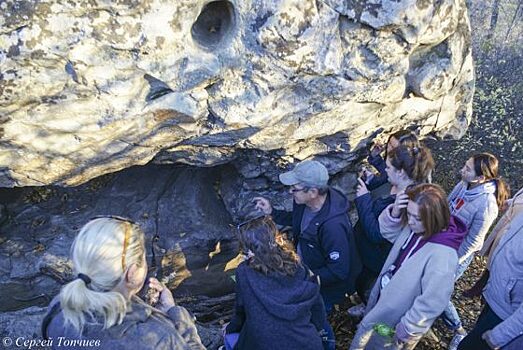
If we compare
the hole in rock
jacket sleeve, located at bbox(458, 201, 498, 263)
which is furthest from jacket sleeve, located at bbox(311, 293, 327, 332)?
the hole in rock

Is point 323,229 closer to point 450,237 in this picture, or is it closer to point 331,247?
point 331,247

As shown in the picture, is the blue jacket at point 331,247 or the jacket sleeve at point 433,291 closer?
the jacket sleeve at point 433,291

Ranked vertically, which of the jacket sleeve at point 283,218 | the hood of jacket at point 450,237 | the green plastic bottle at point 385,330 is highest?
the hood of jacket at point 450,237

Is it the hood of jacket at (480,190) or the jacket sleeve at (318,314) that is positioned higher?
the hood of jacket at (480,190)

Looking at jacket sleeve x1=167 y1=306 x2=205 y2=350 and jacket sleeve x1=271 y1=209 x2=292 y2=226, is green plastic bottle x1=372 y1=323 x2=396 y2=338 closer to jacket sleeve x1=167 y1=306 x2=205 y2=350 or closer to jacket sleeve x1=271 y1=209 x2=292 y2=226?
jacket sleeve x1=271 y1=209 x2=292 y2=226

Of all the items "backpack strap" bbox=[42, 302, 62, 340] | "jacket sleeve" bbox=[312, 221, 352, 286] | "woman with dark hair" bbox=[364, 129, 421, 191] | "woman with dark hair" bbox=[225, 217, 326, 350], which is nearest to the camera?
"backpack strap" bbox=[42, 302, 62, 340]

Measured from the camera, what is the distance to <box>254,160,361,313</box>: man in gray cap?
11.3ft

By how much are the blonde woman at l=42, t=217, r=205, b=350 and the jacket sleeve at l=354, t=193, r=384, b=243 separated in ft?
6.45

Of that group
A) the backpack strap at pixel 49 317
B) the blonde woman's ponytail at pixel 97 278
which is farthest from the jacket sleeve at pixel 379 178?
the backpack strap at pixel 49 317

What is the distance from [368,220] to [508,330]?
3.90 ft

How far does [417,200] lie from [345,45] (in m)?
1.48

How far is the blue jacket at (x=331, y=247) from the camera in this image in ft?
11.3

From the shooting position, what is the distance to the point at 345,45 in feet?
12.4

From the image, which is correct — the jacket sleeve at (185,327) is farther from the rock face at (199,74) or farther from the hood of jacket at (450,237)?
the rock face at (199,74)
